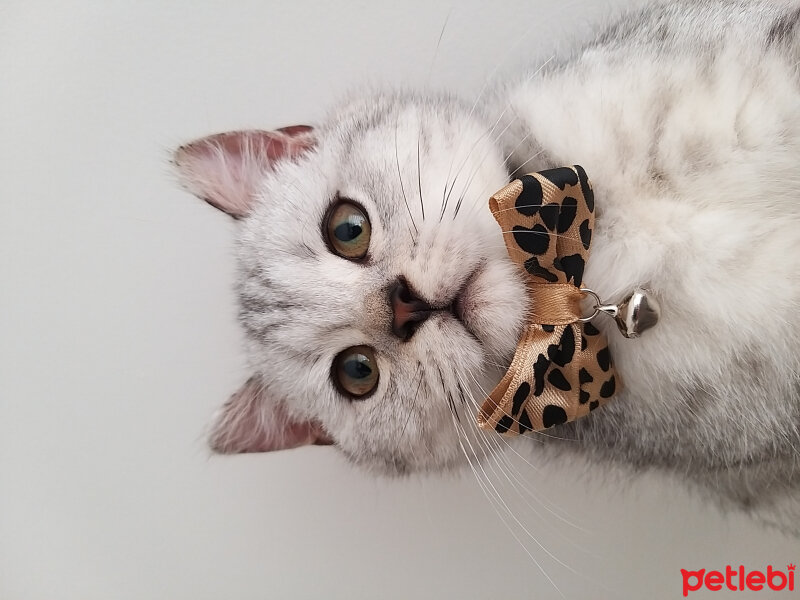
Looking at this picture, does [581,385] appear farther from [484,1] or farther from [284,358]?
[484,1]

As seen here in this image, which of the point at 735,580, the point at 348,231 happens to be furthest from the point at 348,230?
Answer: the point at 735,580

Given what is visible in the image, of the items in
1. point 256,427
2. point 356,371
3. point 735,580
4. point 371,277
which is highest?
point 371,277

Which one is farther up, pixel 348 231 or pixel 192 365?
pixel 348 231

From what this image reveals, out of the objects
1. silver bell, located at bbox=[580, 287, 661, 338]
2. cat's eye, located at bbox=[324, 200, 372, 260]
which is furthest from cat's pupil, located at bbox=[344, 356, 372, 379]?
silver bell, located at bbox=[580, 287, 661, 338]

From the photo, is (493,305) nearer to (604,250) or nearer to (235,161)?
(604,250)

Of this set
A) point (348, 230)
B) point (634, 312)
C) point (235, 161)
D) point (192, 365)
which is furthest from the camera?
point (192, 365)

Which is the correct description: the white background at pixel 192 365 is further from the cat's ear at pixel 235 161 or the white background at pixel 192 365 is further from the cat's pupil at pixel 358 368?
the cat's pupil at pixel 358 368

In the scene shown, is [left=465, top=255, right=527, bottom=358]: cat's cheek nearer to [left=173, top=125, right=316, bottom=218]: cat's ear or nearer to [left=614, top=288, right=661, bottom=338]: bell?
[left=614, top=288, right=661, bottom=338]: bell
